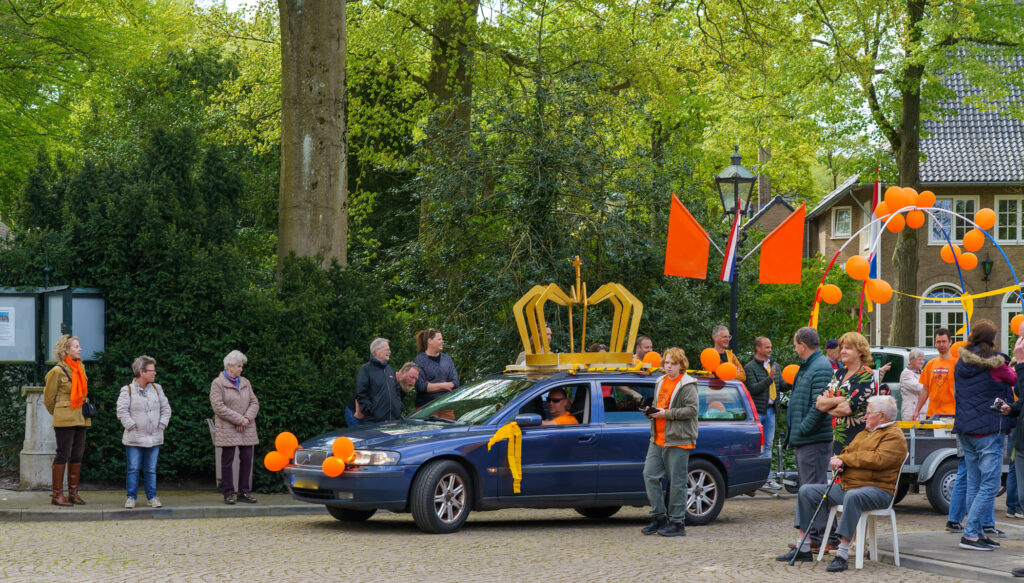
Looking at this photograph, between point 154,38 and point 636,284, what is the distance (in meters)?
20.7

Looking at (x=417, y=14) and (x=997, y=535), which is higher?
(x=417, y=14)

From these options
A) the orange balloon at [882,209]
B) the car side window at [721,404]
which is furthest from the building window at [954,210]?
the car side window at [721,404]

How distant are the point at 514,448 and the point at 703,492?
2.21m

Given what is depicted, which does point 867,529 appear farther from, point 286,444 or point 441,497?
point 286,444

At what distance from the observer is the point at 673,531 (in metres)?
11.2

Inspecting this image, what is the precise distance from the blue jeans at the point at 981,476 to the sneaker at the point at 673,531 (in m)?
2.57

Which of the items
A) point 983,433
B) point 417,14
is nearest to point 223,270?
point 983,433

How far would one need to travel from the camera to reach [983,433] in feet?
33.0

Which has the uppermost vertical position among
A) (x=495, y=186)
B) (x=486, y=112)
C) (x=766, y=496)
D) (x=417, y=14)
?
(x=417, y=14)

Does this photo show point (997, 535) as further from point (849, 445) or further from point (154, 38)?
point (154, 38)

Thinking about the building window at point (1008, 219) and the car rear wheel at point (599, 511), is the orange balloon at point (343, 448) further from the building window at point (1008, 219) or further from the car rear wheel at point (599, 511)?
the building window at point (1008, 219)

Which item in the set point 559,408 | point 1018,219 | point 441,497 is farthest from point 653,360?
point 1018,219

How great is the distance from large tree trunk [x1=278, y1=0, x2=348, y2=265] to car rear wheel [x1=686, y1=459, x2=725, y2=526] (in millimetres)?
5811

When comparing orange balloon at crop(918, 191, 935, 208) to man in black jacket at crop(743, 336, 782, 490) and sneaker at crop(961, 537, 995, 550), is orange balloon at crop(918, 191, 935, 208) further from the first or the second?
sneaker at crop(961, 537, 995, 550)
